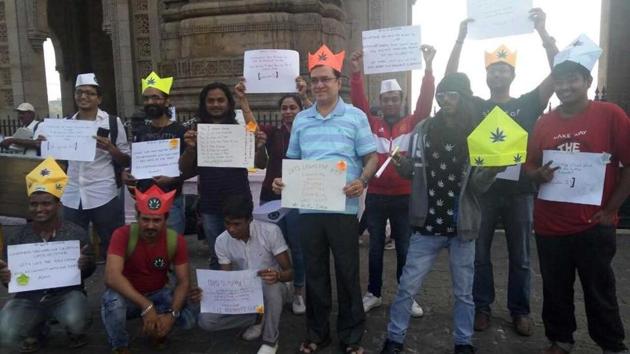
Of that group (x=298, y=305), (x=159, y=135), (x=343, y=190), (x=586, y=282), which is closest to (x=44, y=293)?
(x=159, y=135)

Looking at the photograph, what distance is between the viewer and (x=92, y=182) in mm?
4672

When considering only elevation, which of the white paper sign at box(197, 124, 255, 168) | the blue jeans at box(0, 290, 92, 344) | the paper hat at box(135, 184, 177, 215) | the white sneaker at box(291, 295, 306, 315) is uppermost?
the white paper sign at box(197, 124, 255, 168)

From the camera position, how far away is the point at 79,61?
65.9 feet

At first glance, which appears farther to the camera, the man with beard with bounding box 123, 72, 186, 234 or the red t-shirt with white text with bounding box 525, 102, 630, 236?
the man with beard with bounding box 123, 72, 186, 234

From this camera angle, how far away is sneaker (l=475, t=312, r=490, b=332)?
163 inches

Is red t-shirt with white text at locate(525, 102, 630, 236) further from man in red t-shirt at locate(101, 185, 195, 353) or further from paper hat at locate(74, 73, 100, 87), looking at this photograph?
paper hat at locate(74, 73, 100, 87)

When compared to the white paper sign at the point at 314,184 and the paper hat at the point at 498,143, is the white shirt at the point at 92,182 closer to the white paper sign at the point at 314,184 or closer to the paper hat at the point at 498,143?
→ the white paper sign at the point at 314,184

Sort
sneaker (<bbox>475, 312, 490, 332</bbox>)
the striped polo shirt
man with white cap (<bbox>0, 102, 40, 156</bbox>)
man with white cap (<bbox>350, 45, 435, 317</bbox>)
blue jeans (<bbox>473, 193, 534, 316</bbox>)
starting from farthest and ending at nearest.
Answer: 1. man with white cap (<bbox>0, 102, 40, 156</bbox>)
2. man with white cap (<bbox>350, 45, 435, 317</bbox>)
3. sneaker (<bbox>475, 312, 490, 332</bbox>)
4. blue jeans (<bbox>473, 193, 534, 316</bbox>)
5. the striped polo shirt

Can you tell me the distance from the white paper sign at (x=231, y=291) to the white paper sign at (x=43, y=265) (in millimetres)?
962

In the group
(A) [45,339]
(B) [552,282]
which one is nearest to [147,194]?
(A) [45,339]

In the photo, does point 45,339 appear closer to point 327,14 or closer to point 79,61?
point 327,14

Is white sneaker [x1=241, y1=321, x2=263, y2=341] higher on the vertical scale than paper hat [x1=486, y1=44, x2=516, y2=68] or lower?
lower

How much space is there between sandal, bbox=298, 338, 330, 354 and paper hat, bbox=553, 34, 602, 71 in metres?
2.57

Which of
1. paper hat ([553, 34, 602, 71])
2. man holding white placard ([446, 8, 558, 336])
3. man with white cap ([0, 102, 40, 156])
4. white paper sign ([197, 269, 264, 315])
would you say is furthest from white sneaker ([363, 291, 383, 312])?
man with white cap ([0, 102, 40, 156])
